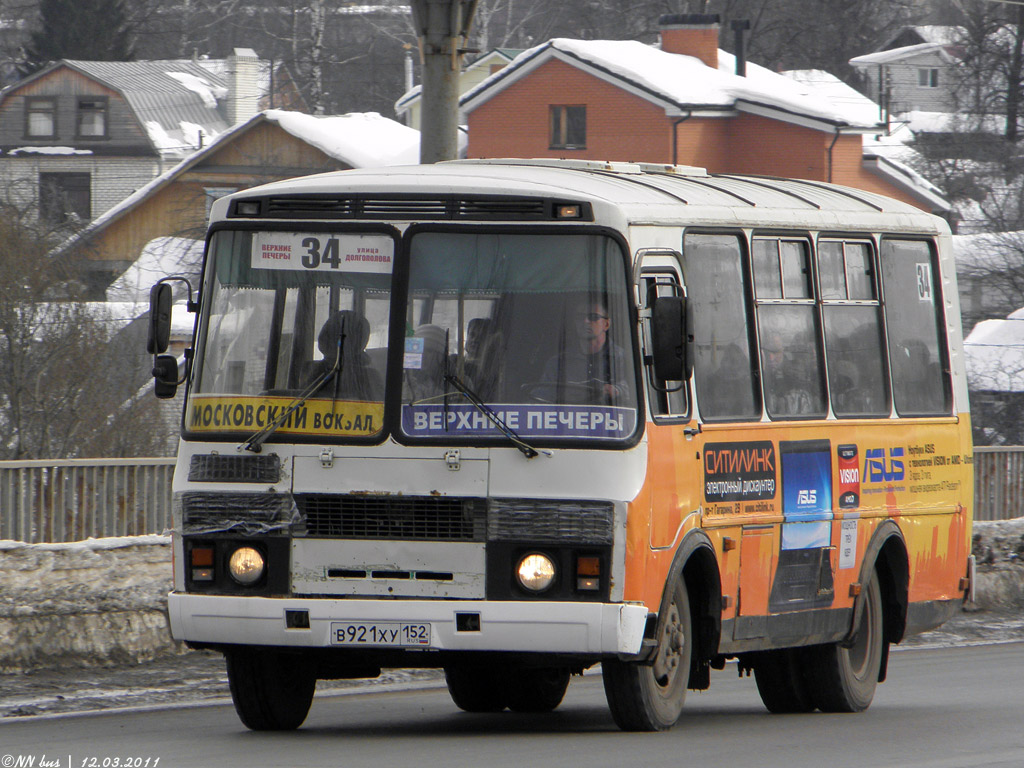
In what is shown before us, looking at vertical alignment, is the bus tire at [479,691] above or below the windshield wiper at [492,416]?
below

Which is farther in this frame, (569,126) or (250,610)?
(569,126)

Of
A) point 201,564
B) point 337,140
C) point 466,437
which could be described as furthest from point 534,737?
point 337,140

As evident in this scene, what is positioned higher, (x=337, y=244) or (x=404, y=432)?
(x=337, y=244)

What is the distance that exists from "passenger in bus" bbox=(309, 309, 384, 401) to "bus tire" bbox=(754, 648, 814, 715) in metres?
3.44

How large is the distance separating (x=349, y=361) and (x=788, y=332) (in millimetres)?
2691

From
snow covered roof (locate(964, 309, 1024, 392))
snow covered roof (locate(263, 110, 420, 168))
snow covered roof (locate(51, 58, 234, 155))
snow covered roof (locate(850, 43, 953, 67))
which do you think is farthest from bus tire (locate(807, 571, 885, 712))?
snow covered roof (locate(850, 43, 953, 67))

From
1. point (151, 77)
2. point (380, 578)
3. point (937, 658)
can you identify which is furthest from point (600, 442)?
point (151, 77)

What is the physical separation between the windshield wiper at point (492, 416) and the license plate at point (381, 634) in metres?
0.89

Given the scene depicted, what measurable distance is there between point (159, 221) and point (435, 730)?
4829 cm

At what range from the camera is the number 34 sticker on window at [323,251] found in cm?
897

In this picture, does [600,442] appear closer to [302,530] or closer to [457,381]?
[457,381]

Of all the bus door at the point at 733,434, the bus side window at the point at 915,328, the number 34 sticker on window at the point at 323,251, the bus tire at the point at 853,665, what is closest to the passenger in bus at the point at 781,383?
the bus door at the point at 733,434

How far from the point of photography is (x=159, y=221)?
56.6m

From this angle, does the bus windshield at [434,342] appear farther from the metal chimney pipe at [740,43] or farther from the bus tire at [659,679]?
the metal chimney pipe at [740,43]
